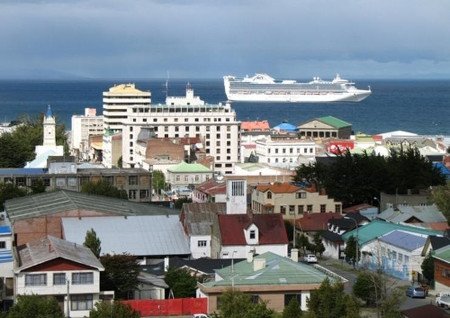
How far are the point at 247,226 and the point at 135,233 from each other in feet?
15.1

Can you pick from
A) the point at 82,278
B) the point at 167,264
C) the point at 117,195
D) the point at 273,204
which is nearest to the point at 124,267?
the point at 82,278

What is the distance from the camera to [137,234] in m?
44.1

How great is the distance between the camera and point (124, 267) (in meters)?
35.8

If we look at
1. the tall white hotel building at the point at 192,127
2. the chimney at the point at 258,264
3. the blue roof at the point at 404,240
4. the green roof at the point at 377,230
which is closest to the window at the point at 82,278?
the chimney at the point at 258,264

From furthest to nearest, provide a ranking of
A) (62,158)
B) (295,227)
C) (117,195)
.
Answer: (62,158), (117,195), (295,227)

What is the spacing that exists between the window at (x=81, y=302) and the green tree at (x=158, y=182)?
41.9 meters

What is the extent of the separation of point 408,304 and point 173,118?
66.8 meters

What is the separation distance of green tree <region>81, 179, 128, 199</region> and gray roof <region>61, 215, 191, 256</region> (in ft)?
49.3

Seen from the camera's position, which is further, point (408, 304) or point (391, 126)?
point (391, 126)

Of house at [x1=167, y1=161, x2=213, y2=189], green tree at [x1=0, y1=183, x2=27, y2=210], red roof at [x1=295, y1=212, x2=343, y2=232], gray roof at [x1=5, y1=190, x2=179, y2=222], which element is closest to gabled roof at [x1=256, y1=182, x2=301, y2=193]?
red roof at [x1=295, y1=212, x2=343, y2=232]

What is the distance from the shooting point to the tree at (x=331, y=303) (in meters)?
29.2

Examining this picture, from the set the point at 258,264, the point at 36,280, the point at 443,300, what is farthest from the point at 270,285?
the point at 36,280

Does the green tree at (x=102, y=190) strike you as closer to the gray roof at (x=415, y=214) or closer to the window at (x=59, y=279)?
the gray roof at (x=415, y=214)

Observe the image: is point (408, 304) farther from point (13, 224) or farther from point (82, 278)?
point (13, 224)
